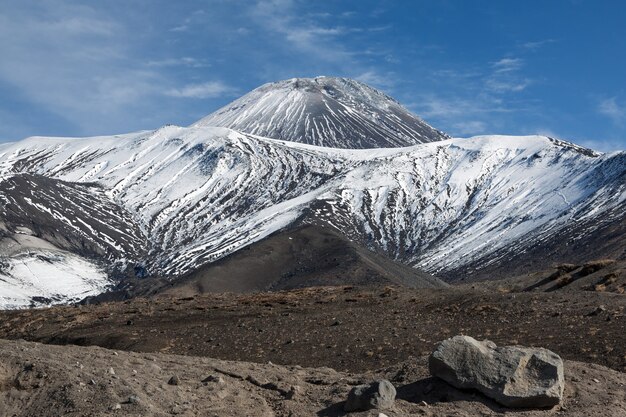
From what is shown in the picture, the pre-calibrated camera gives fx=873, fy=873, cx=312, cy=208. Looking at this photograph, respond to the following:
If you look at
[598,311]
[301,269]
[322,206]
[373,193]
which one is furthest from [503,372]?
[373,193]

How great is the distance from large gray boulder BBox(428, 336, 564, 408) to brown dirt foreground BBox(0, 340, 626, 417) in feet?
0.54

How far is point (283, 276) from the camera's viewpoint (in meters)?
89.2

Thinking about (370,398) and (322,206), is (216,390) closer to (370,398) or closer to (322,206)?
(370,398)

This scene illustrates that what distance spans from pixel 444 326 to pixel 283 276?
68.0m

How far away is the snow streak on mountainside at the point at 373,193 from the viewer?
138 metres

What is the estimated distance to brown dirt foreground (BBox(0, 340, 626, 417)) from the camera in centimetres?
1116

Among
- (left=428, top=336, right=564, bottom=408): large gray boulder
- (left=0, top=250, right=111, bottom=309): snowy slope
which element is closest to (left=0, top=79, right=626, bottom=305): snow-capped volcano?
(left=0, top=250, right=111, bottom=309): snowy slope

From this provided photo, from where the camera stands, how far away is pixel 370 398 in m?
11.5

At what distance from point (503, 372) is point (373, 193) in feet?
485

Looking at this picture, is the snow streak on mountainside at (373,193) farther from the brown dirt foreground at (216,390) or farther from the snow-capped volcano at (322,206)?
the brown dirt foreground at (216,390)

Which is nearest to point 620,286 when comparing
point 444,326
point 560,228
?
point 444,326

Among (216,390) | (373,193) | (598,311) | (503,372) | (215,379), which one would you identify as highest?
(373,193)

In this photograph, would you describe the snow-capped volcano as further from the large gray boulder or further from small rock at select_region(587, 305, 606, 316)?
the large gray boulder

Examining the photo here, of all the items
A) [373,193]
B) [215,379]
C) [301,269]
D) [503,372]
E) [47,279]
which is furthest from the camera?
[373,193]
